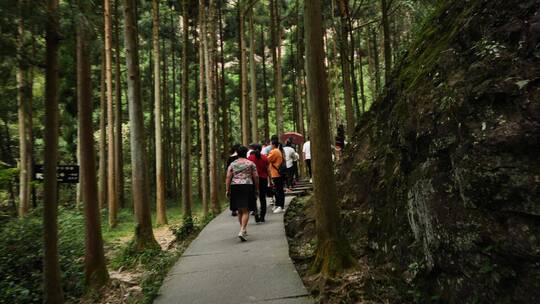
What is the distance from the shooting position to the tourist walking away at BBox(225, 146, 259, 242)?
27.3 ft

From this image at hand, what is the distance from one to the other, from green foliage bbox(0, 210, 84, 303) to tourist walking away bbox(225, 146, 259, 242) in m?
3.12

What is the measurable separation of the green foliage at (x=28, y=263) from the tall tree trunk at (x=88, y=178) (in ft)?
1.93

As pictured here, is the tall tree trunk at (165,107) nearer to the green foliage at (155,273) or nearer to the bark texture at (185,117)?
the bark texture at (185,117)

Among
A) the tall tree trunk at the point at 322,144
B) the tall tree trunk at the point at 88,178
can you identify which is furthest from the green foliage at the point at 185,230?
the tall tree trunk at the point at 322,144

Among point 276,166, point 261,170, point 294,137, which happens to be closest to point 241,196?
point 261,170

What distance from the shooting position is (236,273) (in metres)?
6.21

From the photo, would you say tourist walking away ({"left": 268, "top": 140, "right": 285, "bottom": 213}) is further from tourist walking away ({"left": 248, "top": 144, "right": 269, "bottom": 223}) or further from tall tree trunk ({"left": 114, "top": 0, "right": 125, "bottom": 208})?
tall tree trunk ({"left": 114, "top": 0, "right": 125, "bottom": 208})

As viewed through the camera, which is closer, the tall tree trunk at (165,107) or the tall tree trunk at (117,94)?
the tall tree trunk at (117,94)

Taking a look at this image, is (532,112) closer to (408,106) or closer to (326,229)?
(408,106)

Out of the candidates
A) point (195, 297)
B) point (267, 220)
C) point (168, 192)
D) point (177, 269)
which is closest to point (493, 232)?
point (195, 297)

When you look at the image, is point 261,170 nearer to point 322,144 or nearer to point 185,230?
point 185,230

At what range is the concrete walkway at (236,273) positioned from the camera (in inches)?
205

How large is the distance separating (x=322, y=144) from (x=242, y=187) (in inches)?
134

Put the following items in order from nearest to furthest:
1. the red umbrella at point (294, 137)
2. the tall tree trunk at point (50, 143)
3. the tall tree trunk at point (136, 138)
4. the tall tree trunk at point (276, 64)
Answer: the tall tree trunk at point (50, 143), the tall tree trunk at point (136, 138), the red umbrella at point (294, 137), the tall tree trunk at point (276, 64)
